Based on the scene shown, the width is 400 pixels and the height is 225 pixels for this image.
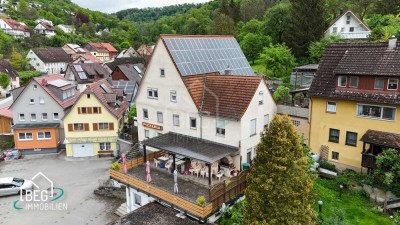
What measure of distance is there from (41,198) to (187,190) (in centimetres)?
1594

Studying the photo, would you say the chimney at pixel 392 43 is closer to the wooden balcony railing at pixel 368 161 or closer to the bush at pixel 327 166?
the wooden balcony railing at pixel 368 161

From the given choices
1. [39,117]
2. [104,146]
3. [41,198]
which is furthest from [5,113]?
[41,198]

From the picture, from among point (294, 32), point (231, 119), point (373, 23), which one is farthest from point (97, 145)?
point (373, 23)

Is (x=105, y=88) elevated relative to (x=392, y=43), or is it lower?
lower

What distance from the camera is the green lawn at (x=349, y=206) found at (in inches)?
797

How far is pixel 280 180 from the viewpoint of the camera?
50.6 ft

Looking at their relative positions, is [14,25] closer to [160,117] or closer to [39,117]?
[39,117]

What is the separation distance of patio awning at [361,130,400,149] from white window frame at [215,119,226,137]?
10.5m

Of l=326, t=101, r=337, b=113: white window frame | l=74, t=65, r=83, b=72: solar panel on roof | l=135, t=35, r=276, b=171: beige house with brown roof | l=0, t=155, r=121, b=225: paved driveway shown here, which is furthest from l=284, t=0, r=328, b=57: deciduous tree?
l=74, t=65, r=83, b=72: solar panel on roof

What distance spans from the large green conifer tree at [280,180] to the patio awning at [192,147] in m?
6.94

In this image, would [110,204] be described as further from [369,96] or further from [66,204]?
[369,96]

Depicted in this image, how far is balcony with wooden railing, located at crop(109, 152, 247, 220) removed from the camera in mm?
20078

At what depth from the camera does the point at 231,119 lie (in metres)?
24.5

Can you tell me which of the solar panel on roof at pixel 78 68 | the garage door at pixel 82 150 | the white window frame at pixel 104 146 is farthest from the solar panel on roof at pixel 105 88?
the solar panel on roof at pixel 78 68
